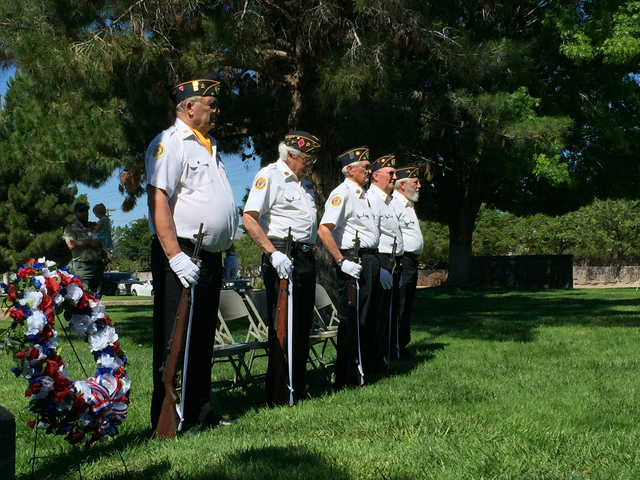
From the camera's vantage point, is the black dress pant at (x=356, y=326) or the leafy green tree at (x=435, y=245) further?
the leafy green tree at (x=435, y=245)

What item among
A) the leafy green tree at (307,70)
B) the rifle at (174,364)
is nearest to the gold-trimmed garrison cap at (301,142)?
A: the rifle at (174,364)

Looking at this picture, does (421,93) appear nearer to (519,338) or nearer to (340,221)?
(519,338)

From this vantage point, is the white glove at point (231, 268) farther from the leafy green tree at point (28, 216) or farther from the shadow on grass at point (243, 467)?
the leafy green tree at point (28, 216)

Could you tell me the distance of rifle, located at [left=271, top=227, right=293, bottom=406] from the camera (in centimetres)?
541

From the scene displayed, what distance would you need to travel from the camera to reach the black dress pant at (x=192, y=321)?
4.41 metres

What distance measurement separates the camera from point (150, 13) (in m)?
10.3

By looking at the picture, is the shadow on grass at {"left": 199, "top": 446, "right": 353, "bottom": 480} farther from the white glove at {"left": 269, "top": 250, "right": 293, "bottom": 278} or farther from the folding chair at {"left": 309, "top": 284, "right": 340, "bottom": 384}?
the folding chair at {"left": 309, "top": 284, "right": 340, "bottom": 384}

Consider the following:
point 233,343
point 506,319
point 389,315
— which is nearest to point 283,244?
point 233,343

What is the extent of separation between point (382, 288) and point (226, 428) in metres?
2.56

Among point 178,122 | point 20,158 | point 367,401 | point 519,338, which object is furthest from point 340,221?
point 20,158

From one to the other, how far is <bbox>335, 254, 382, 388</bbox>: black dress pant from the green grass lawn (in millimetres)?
275

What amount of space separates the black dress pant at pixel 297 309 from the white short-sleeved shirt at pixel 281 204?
17cm

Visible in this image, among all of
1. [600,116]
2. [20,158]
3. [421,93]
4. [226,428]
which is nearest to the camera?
[226,428]

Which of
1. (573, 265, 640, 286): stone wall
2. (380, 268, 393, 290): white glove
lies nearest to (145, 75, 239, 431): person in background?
(380, 268, 393, 290): white glove
